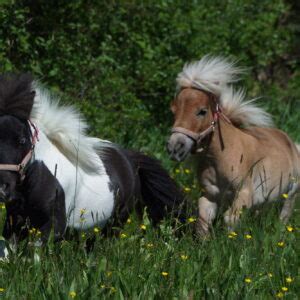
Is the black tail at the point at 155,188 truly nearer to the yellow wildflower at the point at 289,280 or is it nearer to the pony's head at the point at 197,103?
the pony's head at the point at 197,103

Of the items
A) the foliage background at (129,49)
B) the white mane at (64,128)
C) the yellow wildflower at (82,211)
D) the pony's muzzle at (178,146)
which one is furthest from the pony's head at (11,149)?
the foliage background at (129,49)

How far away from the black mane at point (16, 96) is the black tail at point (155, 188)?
4.32 feet

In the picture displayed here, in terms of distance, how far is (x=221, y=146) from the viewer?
6.69m

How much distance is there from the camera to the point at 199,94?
6.54 m

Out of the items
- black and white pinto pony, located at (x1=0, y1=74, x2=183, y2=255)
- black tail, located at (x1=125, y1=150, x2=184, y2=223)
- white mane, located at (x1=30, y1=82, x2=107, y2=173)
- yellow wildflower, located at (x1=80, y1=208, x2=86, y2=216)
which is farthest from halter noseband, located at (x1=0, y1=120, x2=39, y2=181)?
black tail, located at (x1=125, y1=150, x2=184, y2=223)

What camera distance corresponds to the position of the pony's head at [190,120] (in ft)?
20.8

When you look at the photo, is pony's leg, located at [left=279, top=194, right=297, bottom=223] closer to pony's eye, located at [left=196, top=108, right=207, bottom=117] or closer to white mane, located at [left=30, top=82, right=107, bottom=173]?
pony's eye, located at [left=196, top=108, right=207, bottom=117]

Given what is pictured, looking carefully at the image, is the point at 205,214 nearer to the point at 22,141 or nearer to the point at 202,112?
the point at 202,112

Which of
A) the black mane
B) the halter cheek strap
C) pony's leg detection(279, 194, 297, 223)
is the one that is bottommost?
pony's leg detection(279, 194, 297, 223)

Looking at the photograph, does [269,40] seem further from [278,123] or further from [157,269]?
[157,269]

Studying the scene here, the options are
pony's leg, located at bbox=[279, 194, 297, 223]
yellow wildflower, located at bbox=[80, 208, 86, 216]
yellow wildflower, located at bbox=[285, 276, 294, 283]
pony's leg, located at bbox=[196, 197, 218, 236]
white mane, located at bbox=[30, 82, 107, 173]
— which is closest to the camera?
yellow wildflower, located at bbox=[285, 276, 294, 283]

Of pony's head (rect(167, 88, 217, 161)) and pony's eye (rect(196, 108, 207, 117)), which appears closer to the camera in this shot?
pony's head (rect(167, 88, 217, 161))

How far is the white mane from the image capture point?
5.55m

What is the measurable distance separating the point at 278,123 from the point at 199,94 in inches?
159
